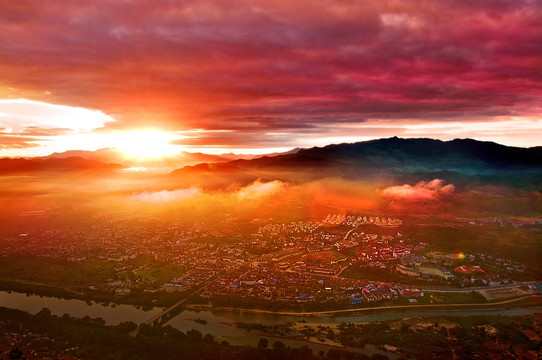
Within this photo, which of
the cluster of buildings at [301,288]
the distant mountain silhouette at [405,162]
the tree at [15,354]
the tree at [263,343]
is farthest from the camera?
the distant mountain silhouette at [405,162]

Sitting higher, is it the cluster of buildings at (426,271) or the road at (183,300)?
the cluster of buildings at (426,271)

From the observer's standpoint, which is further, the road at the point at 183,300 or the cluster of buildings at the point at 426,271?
the cluster of buildings at the point at 426,271

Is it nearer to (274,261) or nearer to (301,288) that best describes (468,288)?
(301,288)

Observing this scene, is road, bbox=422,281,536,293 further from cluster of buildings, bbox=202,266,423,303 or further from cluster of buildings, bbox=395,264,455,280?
cluster of buildings, bbox=395,264,455,280

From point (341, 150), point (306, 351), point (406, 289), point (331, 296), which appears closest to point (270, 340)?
point (306, 351)

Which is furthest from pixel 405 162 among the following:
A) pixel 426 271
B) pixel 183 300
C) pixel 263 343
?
pixel 263 343

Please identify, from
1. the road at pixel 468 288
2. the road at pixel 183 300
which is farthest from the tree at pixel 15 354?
the road at pixel 468 288

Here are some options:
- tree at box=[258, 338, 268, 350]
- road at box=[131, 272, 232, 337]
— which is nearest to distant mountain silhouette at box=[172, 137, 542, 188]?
road at box=[131, 272, 232, 337]

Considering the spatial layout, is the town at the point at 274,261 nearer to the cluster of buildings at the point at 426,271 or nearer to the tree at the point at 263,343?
the cluster of buildings at the point at 426,271

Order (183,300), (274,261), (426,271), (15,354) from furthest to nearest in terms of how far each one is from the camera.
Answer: (274,261) < (426,271) < (183,300) < (15,354)

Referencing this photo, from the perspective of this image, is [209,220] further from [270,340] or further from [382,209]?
[270,340]
